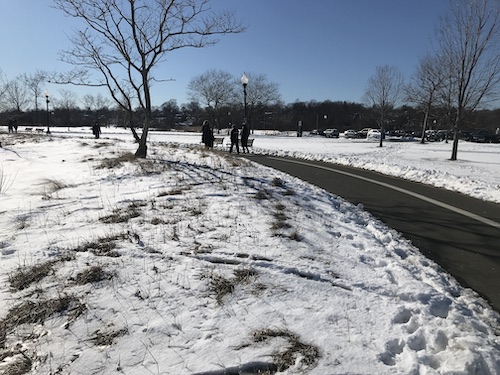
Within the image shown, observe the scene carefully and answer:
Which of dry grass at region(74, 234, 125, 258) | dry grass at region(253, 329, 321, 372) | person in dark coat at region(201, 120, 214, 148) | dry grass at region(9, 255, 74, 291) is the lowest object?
dry grass at region(9, 255, 74, 291)

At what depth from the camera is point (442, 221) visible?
22.4ft

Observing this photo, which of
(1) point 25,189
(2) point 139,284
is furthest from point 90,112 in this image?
(2) point 139,284

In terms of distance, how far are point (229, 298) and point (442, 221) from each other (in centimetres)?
530

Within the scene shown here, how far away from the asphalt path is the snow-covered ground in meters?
0.34

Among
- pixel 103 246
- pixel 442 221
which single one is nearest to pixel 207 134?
pixel 442 221

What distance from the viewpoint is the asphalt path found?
14.8ft

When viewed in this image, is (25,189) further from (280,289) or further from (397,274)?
(397,274)

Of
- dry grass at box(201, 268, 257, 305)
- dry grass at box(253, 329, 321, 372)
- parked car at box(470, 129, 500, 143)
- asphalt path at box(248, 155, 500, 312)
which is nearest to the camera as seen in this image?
dry grass at box(253, 329, 321, 372)

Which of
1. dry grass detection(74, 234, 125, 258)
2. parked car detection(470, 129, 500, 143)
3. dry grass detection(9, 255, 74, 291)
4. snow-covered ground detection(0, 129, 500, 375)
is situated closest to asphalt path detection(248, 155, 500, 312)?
snow-covered ground detection(0, 129, 500, 375)

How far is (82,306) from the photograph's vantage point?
349 centimetres

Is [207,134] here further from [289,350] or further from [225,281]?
[289,350]

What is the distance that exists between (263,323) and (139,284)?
1594 millimetres

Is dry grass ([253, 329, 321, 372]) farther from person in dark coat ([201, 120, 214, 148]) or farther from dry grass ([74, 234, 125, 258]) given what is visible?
→ person in dark coat ([201, 120, 214, 148])

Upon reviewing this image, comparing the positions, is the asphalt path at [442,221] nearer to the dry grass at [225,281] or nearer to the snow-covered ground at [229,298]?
the snow-covered ground at [229,298]
